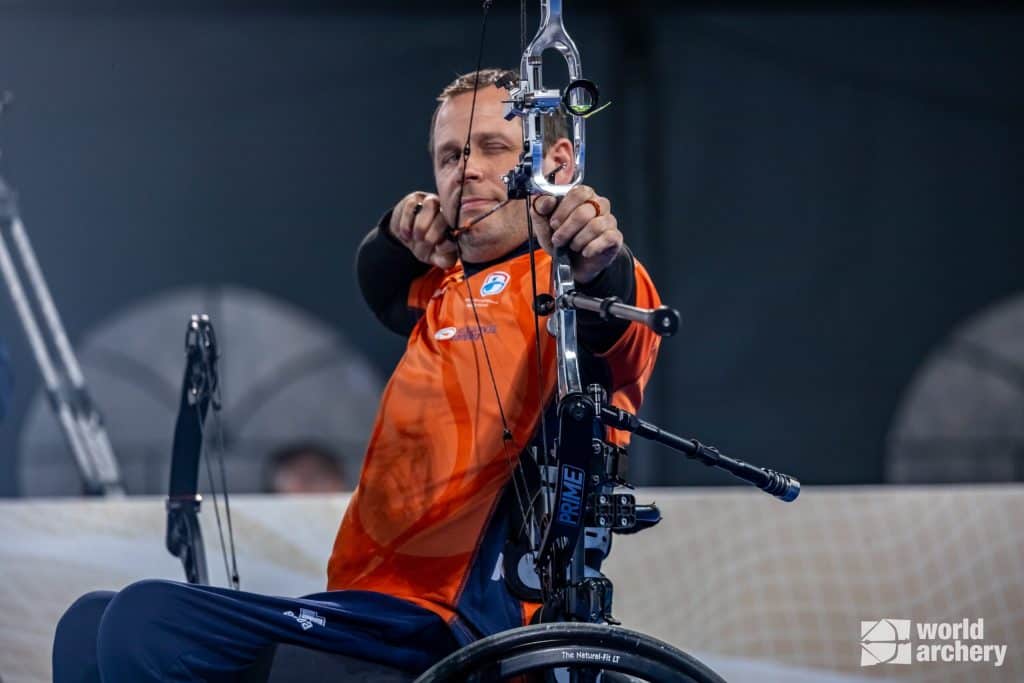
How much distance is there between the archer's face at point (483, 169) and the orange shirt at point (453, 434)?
0.04 meters

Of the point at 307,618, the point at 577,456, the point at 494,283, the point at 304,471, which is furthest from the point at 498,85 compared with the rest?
the point at 304,471

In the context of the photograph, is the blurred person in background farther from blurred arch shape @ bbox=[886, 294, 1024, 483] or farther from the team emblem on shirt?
the team emblem on shirt

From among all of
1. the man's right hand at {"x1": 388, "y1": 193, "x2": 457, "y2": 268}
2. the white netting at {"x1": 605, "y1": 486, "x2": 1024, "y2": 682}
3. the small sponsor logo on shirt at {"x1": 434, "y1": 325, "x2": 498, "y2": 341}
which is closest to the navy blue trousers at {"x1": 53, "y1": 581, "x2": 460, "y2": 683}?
the small sponsor logo on shirt at {"x1": 434, "y1": 325, "x2": 498, "y2": 341}

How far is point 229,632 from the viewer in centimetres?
133

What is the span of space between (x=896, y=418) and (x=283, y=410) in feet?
7.26

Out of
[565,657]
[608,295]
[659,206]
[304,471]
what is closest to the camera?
[565,657]

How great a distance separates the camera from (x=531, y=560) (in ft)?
4.93

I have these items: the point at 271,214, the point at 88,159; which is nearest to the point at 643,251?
the point at 271,214

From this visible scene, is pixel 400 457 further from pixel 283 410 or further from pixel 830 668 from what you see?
pixel 283 410

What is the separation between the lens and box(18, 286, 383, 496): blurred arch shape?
4438mm

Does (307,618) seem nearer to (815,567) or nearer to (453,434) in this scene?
(453,434)

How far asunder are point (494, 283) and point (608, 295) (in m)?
0.28

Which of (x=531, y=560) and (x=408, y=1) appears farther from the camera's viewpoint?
(x=408, y=1)

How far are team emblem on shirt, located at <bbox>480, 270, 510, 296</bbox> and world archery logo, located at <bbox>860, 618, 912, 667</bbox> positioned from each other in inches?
43.6
